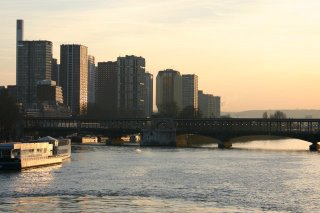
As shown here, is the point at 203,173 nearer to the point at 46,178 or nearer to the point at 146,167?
the point at 146,167

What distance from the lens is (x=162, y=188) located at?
6962 cm

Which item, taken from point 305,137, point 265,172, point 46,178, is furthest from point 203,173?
point 305,137

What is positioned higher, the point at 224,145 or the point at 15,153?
the point at 15,153

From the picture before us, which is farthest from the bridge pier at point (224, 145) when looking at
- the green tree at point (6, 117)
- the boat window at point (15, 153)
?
the boat window at point (15, 153)

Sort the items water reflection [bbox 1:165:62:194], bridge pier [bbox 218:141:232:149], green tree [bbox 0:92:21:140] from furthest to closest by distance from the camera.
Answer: bridge pier [bbox 218:141:232:149], green tree [bbox 0:92:21:140], water reflection [bbox 1:165:62:194]

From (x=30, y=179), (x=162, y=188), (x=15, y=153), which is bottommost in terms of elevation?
(x=162, y=188)

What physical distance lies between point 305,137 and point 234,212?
10936 centimetres

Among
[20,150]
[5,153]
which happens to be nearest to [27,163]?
[20,150]

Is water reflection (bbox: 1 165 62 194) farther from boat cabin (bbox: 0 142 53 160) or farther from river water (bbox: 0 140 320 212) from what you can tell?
boat cabin (bbox: 0 142 53 160)

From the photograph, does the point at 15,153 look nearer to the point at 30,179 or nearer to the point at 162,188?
the point at 30,179

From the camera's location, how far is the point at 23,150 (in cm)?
9000

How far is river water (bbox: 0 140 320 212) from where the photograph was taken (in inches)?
2254

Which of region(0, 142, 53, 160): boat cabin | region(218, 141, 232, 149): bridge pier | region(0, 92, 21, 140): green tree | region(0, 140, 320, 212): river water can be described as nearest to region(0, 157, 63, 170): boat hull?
region(0, 142, 53, 160): boat cabin

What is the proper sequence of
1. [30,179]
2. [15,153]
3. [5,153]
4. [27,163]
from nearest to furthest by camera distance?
A: [30,179] → [5,153] → [15,153] → [27,163]
